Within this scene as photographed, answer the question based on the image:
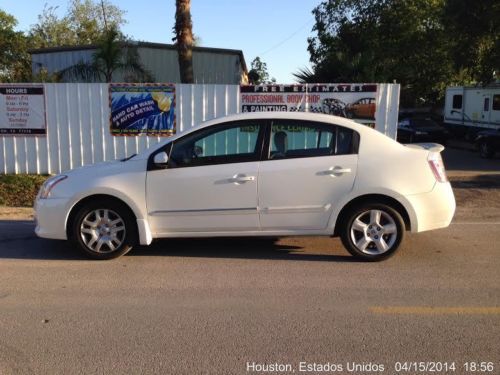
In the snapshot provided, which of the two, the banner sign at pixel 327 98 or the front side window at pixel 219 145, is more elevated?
the banner sign at pixel 327 98

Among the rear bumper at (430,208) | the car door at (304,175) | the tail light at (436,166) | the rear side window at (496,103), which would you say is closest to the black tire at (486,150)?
the rear side window at (496,103)

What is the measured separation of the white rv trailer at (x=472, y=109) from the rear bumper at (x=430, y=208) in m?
19.9

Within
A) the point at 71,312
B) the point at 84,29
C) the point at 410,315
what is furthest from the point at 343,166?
the point at 84,29

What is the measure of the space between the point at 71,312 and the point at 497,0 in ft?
59.9

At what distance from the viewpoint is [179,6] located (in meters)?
13.5

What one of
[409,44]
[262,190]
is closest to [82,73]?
[262,190]

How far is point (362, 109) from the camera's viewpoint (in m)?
10.9

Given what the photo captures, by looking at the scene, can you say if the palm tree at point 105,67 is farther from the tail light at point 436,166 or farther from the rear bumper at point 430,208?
the rear bumper at point 430,208

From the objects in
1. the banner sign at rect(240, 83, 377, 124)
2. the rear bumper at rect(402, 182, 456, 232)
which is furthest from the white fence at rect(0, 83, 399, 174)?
the rear bumper at rect(402, 182, 456, 232)

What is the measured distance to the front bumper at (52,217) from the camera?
5.88 meters

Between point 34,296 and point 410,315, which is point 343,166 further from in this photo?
point 34,296

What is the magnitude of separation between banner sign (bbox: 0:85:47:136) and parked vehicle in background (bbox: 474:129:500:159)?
14199 millimetres

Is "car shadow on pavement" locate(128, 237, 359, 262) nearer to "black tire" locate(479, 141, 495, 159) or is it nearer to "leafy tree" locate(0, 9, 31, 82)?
"black tire" locate(479, 141, 495, 159)

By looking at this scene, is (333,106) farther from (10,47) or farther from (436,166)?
(10,47)
